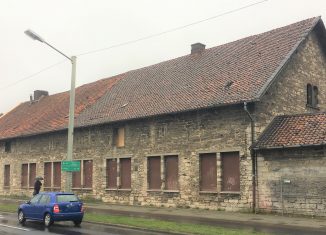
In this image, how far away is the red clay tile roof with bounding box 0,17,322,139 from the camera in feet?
77.2

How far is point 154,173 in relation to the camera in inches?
1032

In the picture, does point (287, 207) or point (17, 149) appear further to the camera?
point (17, 149)

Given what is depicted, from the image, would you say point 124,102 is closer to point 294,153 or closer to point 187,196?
point 187,196

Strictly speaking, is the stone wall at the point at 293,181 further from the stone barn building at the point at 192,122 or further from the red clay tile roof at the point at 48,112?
the red clay tile roof at the point at 48,112

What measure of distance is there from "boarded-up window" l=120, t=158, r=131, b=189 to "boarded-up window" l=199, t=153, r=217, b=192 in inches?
216

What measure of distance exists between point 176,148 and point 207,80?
13.9 ft

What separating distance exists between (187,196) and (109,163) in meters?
→ 6.71

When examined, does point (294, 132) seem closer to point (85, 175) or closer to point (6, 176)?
point (85, 175)

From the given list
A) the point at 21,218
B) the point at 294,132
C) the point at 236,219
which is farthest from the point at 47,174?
the point at 294,132

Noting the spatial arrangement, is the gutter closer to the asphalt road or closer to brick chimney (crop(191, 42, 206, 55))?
the asphalt road

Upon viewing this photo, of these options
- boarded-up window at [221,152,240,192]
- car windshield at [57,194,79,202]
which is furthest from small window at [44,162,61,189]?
car windshield at [57,194,79,202]

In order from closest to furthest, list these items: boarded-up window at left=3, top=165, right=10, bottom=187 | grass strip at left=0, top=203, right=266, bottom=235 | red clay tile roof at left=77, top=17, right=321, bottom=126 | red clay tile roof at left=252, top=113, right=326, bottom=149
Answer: grass strip at left=0, top=203, right=266, bottom=235 → red clay tile roof at left=252, top=113, right=326, bottom=149 → red clay tile roof at left=77, top=17, right=321, bottom=126 → boarded-up window at left=3, top=165, right=10, bottom=187

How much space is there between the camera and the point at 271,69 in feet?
76.0

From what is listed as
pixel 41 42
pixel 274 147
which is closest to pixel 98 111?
pixel 41 42
